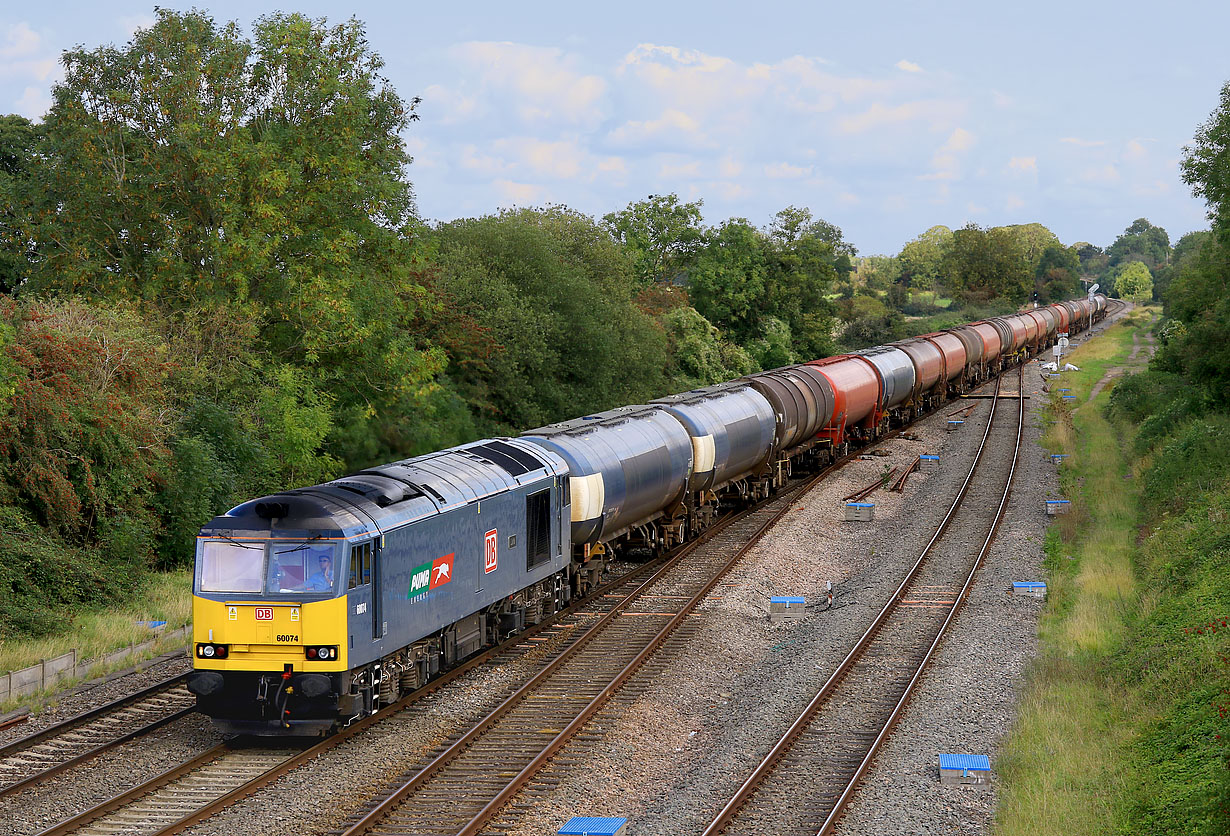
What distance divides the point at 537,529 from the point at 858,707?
687cm

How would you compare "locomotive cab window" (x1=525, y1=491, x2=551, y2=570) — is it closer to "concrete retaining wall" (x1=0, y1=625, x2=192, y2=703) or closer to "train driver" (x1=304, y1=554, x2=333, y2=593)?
"train driver" (x1=304, y1=554, x2=333, y2=593)

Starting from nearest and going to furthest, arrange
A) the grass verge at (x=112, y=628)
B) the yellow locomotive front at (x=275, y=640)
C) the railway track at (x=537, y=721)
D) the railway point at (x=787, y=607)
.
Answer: the railway track at (x=537, y=721)
the yellow locomotive front at (x=275, y=640)
the grass verge at (x=112, y=628)
the railway point at (x=787, y=607)

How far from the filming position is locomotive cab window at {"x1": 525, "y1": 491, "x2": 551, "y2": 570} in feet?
69.2

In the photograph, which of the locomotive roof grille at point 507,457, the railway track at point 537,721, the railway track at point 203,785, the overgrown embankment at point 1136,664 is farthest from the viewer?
the locomotive roof grille at point 507,457

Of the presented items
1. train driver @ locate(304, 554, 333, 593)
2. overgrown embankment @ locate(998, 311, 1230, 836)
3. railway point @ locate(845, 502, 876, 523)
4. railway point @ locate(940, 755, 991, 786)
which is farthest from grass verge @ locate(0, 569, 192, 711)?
railway point @ locate(845, 502, 876, 523)

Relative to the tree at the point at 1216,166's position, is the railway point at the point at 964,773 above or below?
below

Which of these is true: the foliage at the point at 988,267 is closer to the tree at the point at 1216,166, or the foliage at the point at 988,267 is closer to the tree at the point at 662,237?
the tree at the point at 662,237

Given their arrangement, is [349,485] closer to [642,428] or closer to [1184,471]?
[642,428]

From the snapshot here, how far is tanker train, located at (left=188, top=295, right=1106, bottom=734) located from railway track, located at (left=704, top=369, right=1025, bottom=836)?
5602mm

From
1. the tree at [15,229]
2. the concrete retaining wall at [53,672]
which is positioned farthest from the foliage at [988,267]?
the concrete retaining wall at [53,672]

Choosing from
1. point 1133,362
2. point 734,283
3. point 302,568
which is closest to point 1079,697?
point 302,568

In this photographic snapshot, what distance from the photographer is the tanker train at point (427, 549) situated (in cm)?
1534

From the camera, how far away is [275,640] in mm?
15312

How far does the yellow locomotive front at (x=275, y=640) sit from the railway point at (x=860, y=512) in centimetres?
2093
